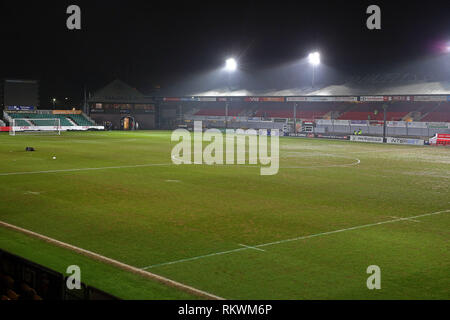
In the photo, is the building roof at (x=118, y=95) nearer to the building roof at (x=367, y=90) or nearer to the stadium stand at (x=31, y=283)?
the building roof at (x=367, y=90)

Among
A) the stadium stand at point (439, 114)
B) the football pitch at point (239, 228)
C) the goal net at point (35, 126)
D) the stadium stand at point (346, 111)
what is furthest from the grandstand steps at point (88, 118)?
the football pitch at point (239, 228)

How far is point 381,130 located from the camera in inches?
2205

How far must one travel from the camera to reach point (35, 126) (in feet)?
210

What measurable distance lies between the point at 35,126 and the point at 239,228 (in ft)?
187

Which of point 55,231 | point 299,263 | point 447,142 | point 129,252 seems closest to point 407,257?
point 299,263

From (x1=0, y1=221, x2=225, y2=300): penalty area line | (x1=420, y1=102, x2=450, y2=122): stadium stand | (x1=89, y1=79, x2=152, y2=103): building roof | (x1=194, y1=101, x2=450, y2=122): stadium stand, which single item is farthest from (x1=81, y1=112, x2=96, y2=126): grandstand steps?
(x1=0, y1=221, x2=225, y2=300): penalty area line

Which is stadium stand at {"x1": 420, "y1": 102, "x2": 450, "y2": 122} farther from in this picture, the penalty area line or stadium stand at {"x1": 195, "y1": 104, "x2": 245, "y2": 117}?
the penalty area line

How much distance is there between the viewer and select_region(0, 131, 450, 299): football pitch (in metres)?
8.95

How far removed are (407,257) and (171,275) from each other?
5.01 m

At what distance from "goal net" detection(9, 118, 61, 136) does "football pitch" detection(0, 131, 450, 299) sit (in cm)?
3808

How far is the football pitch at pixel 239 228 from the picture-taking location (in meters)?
8.95

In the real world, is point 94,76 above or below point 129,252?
above

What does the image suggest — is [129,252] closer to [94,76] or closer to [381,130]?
[381,130]
